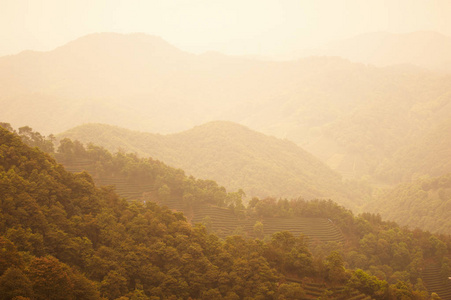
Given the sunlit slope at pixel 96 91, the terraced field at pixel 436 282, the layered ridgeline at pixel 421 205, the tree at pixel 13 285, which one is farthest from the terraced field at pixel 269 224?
the sunlit slope at pixel 96 91

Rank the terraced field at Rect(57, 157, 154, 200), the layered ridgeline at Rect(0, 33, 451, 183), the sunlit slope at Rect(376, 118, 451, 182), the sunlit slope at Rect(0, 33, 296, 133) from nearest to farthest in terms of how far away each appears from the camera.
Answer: the terraced field at Rect(57, 157, 154, 200) < the sunlit slope at Rect(376, 118, 451, 182) < the sunlit slope at Rect(0, 33, 296, 133) < the layered ridgeline at Rect(0, 33, 451, 183)

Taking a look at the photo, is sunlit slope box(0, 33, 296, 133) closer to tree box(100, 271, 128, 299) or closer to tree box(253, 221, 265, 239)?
tree box(253, 221, 265, 239)

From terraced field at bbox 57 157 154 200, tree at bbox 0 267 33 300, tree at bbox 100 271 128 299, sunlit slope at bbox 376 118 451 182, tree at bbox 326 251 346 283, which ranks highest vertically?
sunlit slope at bbox 376 118 451 182

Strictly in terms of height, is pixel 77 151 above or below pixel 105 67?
below

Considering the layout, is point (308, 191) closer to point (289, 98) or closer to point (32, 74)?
point (289, 98)

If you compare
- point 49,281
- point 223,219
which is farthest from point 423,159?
point 49,281

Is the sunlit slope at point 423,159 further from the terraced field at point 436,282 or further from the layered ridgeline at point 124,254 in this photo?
the layered ridgeline at point 124,254

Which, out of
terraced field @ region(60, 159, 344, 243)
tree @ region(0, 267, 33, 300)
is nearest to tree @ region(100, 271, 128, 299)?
tree @ region(0, 267, 33, 300)

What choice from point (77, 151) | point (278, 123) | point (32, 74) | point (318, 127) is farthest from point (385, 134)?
point (32, 74)
